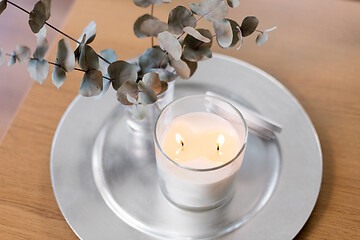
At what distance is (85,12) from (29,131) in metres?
0.25

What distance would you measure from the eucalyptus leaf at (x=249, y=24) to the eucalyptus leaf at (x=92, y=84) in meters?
0.16

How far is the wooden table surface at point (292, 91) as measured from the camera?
546mm

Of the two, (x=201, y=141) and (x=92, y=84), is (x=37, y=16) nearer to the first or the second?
(x=92, y=84)

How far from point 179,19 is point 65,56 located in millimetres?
123

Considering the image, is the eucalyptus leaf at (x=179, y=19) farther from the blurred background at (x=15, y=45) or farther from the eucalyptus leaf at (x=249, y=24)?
the blurred background at (x=15, y=45)

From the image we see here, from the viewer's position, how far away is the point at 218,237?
52 centimetres

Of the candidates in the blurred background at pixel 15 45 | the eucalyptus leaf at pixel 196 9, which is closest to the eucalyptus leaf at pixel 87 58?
the eucalyptus leaf at pixel 196 9

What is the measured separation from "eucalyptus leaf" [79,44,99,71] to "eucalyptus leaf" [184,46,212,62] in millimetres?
105

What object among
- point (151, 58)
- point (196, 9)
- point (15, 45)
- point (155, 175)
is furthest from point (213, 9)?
point (15, 45)

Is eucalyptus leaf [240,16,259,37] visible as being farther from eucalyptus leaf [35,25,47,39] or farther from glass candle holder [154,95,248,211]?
eucalyptus leaf [35,25,47,39]

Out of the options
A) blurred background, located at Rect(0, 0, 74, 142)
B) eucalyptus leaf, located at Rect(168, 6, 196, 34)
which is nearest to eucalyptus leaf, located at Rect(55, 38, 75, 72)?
eucalyptus leaf, located at Rect(168, 6, 196, 34)

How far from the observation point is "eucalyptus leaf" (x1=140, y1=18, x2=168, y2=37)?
1.58ft

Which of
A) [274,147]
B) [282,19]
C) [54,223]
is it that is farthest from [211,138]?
[282,19]

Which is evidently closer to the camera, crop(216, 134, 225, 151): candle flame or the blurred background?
crop(216, 134, 225, 151): candle flame
